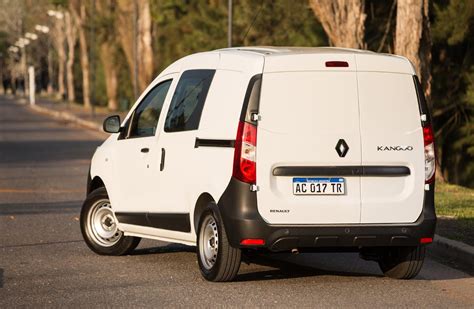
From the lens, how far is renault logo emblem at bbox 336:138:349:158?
32.7 ft

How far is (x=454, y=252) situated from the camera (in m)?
11.9

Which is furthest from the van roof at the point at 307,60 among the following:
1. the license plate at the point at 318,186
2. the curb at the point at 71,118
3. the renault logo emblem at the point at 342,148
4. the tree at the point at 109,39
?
the tree at the point at 109,39

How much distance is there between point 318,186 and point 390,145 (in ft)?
2.25

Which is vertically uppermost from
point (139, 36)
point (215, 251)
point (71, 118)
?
point (215, 251)

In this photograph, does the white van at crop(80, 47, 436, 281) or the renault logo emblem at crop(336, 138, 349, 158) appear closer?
the white van at crop(80, 47, 436, 281)

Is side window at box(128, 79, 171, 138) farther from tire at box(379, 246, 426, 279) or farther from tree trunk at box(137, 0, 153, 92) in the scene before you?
tree trunk at box(137, 0, 153, 92)

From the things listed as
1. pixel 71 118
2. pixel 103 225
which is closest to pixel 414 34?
pixel 103 225

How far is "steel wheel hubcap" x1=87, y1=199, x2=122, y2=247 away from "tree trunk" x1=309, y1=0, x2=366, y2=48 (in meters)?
12.1

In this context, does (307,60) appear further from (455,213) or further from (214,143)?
(455,213)

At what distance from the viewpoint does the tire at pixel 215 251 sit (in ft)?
33.1

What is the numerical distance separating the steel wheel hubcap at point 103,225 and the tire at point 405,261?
280 centimetres

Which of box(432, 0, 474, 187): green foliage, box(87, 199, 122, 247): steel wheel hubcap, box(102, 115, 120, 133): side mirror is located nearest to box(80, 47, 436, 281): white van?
box(102, 115, 120, 133): side mirror

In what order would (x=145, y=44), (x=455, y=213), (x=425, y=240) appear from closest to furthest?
(x=425, y=240)
(x=455, y=213)
(x=145, y=44)

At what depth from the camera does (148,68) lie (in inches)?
2034
